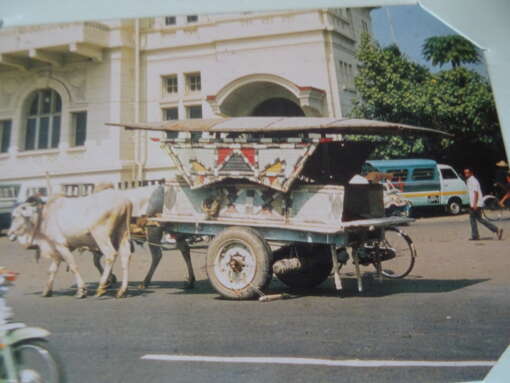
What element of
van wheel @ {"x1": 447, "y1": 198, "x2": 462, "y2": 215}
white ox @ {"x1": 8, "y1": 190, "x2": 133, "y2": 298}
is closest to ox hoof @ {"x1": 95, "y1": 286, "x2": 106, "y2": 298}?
white ox @ {"x1": 8, "y1": 190, "x2": 133, "y2": 298}

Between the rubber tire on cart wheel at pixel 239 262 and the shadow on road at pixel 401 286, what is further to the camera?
the rubber tire on cart wheel at pixel 239 262

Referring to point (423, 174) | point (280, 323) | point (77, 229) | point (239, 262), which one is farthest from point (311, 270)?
point (77, 229)

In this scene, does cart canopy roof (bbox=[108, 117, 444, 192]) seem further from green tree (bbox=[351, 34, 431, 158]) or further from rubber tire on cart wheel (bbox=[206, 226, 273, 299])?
rubber tire on cart wheel (bbox=[206, 226, 273, 299])

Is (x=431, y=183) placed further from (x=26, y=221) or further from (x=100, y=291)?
(x=26, y=221)

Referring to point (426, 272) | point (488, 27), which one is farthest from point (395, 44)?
point (426, 272)

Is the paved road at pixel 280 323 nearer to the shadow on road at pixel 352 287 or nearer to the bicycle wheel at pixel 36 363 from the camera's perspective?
the shadow on road at pixel 352 287

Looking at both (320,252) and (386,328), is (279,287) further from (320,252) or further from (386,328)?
(386,328)

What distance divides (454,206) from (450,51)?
3.00ft

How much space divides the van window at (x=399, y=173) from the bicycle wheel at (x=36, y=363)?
2066 millimetres

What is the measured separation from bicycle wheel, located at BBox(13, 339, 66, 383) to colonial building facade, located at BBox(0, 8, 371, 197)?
861mm

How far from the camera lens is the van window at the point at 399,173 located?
3.13 meters

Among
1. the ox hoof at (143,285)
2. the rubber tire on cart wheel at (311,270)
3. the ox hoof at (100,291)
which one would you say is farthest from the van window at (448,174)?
the ox hoof at (100,291)

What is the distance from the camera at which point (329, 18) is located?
9.82ft

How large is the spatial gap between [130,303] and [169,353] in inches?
14.7
